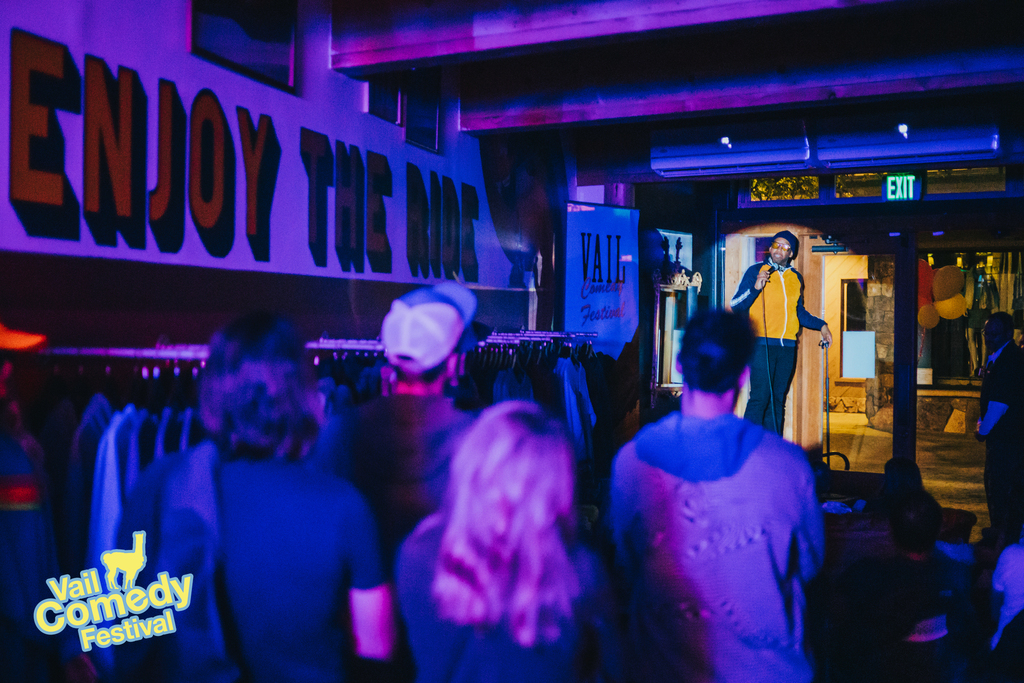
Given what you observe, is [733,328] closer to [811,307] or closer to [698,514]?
[698,514]

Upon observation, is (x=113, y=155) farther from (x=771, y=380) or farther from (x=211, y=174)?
(x=771, y=380)

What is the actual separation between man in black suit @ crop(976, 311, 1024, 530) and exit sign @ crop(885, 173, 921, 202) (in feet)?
6.33

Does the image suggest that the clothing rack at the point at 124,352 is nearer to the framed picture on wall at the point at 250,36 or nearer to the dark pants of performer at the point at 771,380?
the framed picture on wall at the point at 250,36

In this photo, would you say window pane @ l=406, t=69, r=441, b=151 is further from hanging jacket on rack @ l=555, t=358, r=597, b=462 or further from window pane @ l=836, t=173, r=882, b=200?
window pane @ l=836, t=173, r=882, b=200

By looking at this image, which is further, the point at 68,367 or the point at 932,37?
the point at 932,37

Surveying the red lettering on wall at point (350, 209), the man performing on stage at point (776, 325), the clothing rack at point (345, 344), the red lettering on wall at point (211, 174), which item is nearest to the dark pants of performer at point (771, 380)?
the man performing on stage at point (776, 325)

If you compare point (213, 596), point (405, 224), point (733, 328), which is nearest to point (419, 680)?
point (213, 596)

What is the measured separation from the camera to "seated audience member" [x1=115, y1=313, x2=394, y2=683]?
144 cm

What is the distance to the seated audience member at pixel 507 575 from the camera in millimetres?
1237

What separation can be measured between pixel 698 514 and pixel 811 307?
20.0 feet

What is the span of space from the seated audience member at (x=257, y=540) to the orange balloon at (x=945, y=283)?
7.19 m

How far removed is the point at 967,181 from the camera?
21.4 feet

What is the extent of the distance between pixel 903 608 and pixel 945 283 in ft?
19.5

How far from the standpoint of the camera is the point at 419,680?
1.33 meters
